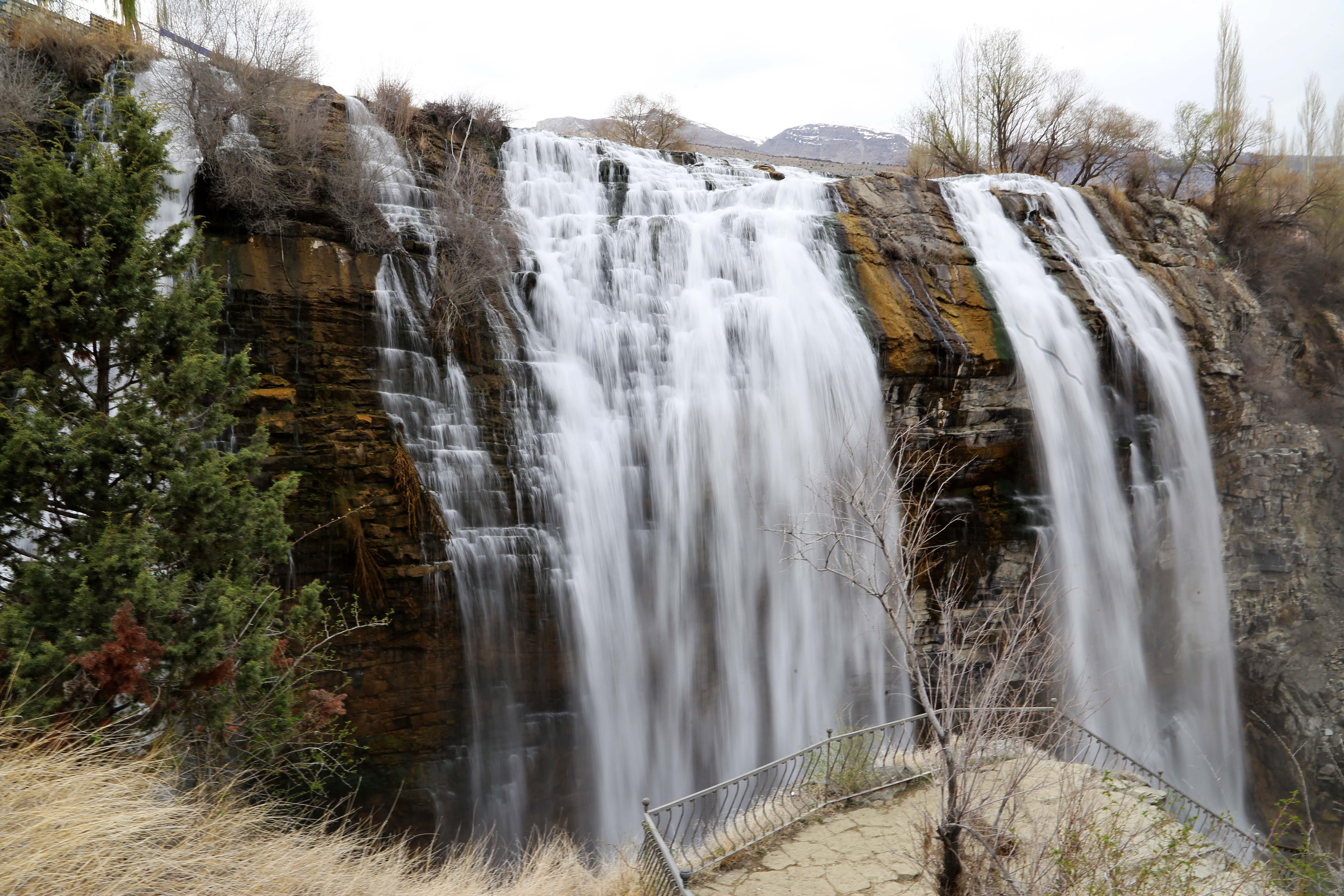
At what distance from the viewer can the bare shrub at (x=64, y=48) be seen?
1351 centimetres

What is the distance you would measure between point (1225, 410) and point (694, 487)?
43.4 ft

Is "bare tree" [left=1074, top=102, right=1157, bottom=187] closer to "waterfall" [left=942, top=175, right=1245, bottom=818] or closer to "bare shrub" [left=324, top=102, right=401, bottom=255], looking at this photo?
"waterfall" [left=942, top=175, right=1245, bottom=818]

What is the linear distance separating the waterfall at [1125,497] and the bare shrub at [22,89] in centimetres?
1722

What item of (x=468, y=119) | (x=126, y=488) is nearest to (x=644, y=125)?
(x=468, y=119)

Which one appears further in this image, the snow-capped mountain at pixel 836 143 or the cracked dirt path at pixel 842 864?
the snow-capped mountain at pixel 836 143

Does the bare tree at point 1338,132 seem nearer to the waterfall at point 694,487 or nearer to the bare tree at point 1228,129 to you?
the bare tree at point 1228,129

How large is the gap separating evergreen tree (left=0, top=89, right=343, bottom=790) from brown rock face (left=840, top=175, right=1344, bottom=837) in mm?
10409

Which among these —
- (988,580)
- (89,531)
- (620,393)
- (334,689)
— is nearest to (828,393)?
(620,393)

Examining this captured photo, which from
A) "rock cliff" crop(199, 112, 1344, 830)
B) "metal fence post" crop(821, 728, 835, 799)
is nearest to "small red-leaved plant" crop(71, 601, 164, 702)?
"rock cliff" crop(199, 112, 1344, 830)

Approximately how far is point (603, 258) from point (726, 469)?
5097 mm

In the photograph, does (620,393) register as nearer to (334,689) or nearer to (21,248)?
(334,689)

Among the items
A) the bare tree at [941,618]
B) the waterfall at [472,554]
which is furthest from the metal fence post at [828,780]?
the waterfall at [472,554]

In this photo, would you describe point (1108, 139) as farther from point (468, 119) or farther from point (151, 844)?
point (151, 844)

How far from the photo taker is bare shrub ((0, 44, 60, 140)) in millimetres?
11562
